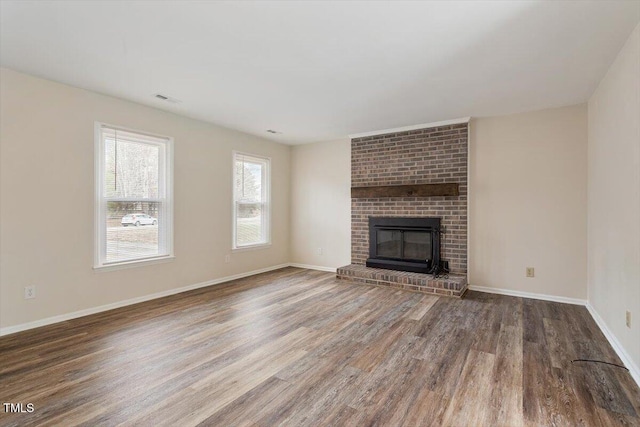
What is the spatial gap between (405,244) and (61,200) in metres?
4.44

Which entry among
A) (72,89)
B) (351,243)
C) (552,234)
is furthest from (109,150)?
(552,234)

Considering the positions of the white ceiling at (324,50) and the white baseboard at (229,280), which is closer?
Result: the white ceiling at (324,50)

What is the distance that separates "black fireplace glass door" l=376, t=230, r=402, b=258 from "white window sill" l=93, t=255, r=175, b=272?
3.17 metres

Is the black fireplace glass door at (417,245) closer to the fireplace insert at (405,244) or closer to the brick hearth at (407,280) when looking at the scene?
the fireplace insert at (405,244)

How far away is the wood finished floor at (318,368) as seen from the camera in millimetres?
1751

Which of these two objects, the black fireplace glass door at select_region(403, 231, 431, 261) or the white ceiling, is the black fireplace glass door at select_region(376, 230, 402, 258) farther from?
the white ceiling

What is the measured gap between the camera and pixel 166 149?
415cm

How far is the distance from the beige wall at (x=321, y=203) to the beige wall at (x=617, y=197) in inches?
131

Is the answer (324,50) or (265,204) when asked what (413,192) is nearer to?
(265,204)

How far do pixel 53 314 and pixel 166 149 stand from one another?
224 centimetres

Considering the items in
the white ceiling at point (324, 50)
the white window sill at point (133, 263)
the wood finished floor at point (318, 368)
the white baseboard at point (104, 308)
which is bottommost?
the wood finished floor at point (318, 368)

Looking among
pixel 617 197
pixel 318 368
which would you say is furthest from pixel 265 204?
pixel 617 197

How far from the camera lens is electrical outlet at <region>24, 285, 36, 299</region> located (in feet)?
9.72

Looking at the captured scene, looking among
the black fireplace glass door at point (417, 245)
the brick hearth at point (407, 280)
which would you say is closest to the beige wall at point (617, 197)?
the brick hearth at point (407, 280)
